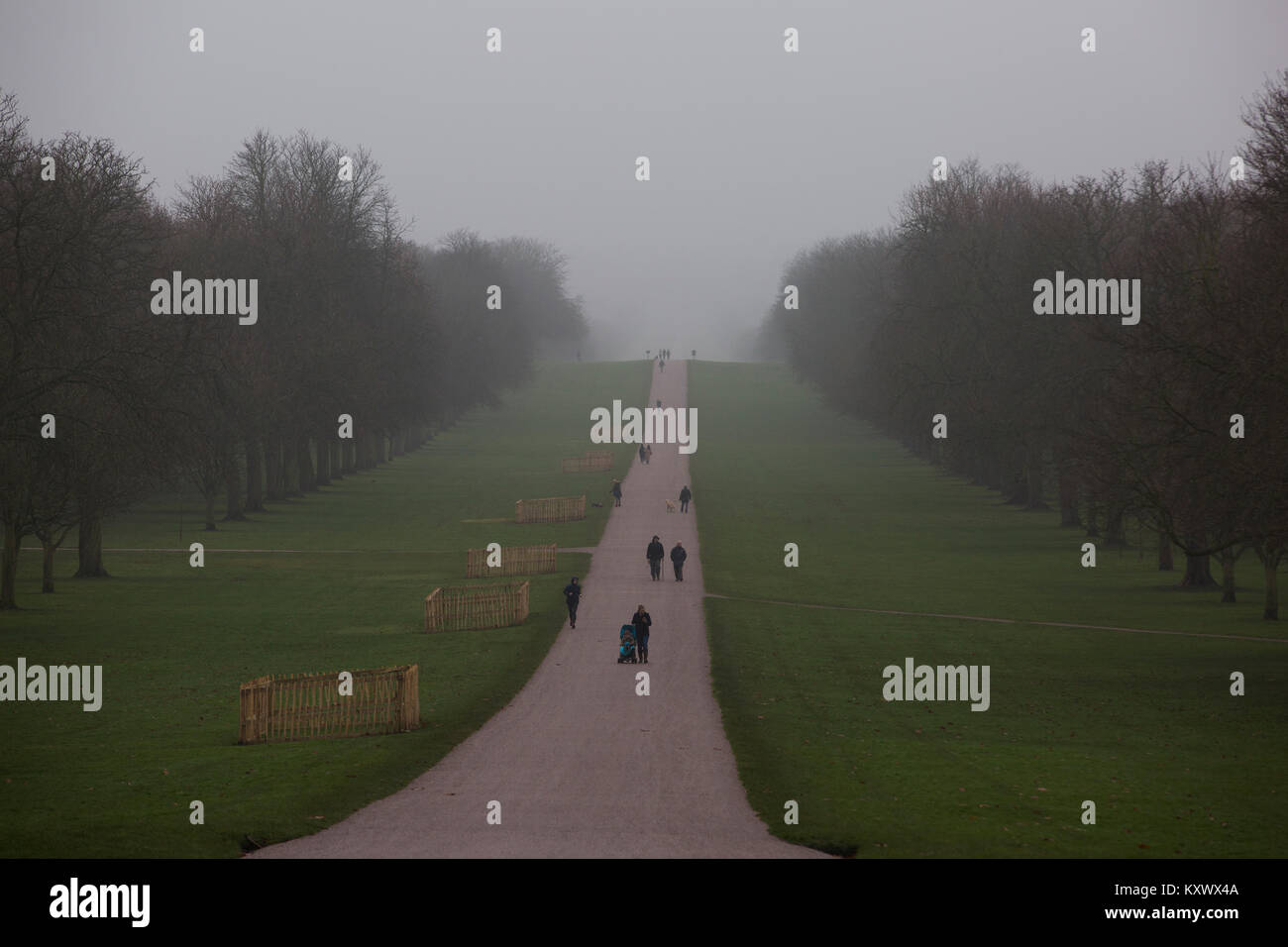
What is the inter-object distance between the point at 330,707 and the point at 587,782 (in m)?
6.80

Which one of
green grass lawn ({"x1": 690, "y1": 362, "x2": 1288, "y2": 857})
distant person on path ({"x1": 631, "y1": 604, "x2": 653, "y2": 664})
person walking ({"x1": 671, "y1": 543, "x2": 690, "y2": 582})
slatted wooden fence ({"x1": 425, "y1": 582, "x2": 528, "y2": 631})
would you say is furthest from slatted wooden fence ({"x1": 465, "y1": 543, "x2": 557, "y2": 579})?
distant person on path ({"x1": 631, "y1": 604, "x2": 653, "y2": 664})

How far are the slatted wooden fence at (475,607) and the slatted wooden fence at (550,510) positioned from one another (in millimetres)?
27603

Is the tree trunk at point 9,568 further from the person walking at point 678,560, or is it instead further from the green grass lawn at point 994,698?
the person walking at point 678,560

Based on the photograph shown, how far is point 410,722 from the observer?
80.3 ft

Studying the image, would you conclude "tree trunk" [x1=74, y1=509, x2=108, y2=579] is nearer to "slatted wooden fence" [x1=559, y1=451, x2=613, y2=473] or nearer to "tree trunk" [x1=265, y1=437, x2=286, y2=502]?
"tree trunk" [x1=265, y1=437, x2=286, y2=502]

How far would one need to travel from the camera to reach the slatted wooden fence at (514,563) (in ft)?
164

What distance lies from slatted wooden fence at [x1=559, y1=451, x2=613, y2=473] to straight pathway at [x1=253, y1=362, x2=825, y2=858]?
57.1m

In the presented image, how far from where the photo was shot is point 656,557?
47250 mm

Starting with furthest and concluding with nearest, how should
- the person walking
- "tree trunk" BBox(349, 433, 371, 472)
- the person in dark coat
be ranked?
"tree trunk" BBox(349, 433, 371, 472) → the person walking → the person in dark coat

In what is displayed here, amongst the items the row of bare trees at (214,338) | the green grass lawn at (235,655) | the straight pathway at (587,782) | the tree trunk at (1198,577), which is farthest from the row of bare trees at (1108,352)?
the row of bare trees at (214,338)

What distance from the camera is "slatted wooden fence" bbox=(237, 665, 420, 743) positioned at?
23391 millimetres
